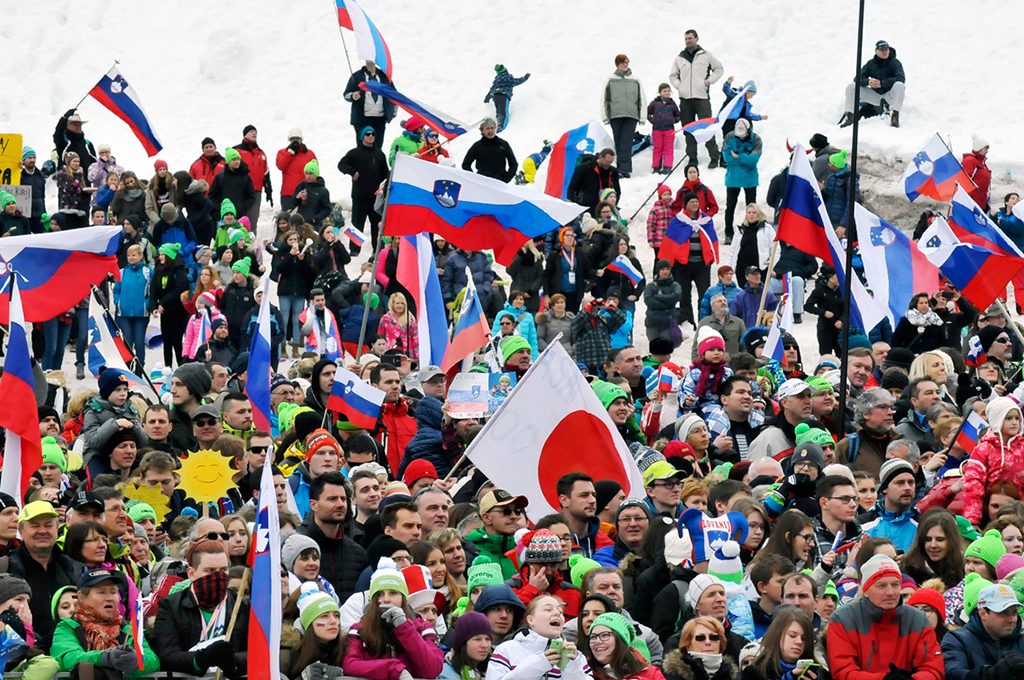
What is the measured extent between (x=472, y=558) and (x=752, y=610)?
1613mm

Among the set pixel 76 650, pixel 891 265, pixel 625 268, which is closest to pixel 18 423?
pixel 76 650

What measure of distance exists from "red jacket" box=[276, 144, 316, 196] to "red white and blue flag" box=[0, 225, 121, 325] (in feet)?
41.6

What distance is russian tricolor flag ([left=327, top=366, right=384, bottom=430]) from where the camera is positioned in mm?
15797

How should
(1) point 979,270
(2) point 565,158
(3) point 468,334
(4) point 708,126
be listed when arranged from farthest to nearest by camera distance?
(2) point 565,158 → (4) point 708,126 → (3) point 468,334 → (1) point 979,270

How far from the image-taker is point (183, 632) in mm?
10562

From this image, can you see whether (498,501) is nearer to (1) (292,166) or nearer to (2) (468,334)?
(2) (468,334)

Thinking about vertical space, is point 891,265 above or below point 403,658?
above

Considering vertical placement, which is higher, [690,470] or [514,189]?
[514,189]

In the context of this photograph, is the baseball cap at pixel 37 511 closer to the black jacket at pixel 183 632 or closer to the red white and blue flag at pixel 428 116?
the black jacket at pixel 183 632

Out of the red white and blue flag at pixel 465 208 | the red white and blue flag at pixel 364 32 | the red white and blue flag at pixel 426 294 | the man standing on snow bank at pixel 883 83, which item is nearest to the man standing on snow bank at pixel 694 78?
the man standing on snow bank at pixel 883 83

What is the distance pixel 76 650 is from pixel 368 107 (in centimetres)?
1847

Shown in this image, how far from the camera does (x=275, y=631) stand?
9953 mm

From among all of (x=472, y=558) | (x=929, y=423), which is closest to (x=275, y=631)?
(x=472, y=558)

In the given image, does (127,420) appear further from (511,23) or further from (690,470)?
(511,23)
